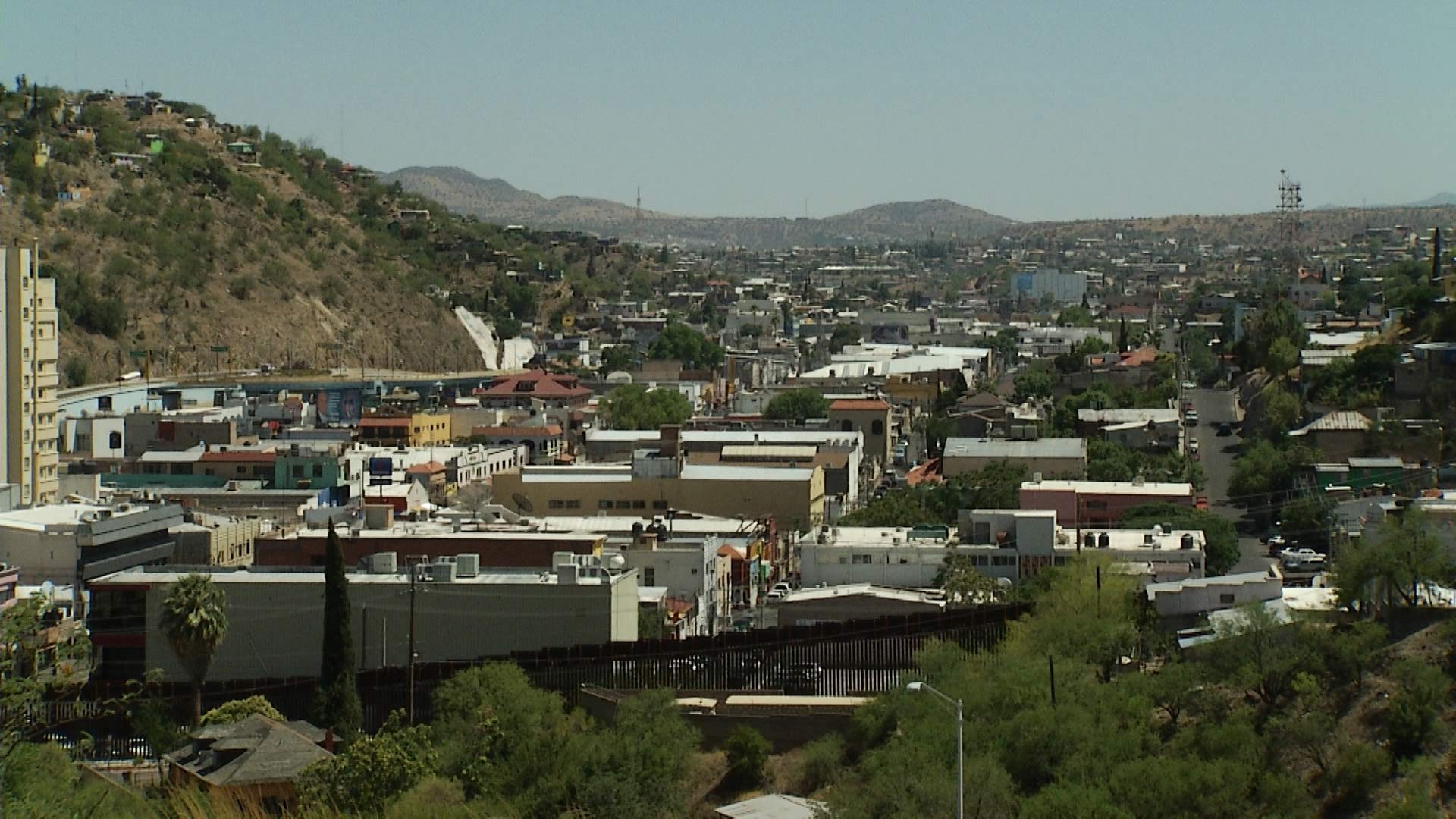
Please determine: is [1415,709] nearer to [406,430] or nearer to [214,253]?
[406,430]

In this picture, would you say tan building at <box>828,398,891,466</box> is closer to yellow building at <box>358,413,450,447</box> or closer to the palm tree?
yellow building at <box>358,413,450,447</box>

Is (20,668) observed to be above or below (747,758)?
above

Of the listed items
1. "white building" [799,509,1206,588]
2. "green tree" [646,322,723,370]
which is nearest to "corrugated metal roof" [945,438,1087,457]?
"white building" [799,509,1206,588]

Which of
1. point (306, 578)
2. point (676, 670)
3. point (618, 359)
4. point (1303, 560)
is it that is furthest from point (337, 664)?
point (618, 359)

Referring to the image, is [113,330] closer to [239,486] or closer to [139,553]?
[239,486]

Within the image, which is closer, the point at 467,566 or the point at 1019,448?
the point at 467,566

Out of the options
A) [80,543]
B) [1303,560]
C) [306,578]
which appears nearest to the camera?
[306,578]

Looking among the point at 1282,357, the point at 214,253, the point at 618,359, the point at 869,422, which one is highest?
the point at 214,253
